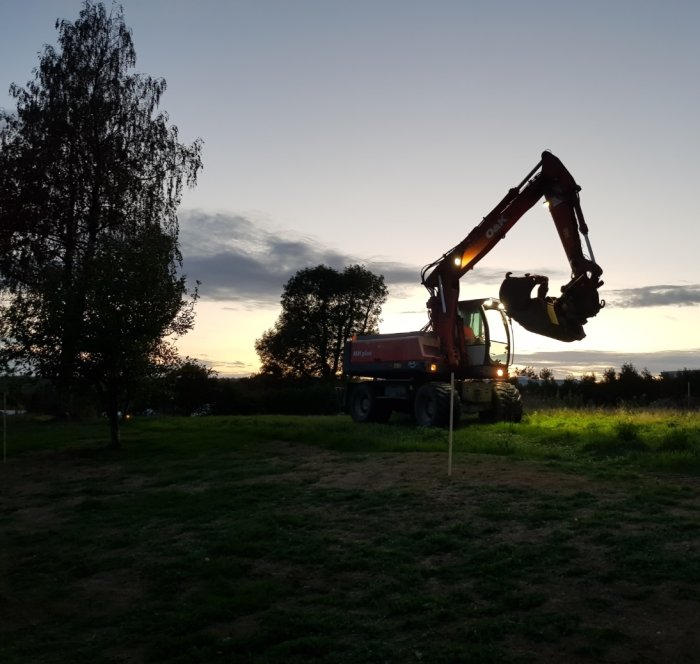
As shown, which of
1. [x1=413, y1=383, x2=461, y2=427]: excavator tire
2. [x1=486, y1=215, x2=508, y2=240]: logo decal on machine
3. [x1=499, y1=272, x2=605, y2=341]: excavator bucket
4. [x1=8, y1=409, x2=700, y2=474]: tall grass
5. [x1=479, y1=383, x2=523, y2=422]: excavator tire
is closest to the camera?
[x1=8, y1=409, x2=700, y2=474]: tall grass

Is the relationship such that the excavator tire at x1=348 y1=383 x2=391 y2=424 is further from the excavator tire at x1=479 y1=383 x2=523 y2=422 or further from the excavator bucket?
the excavator bucket

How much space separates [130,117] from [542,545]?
30.4 m

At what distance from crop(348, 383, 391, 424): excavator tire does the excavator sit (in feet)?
0.13

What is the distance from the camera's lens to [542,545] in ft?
29.6

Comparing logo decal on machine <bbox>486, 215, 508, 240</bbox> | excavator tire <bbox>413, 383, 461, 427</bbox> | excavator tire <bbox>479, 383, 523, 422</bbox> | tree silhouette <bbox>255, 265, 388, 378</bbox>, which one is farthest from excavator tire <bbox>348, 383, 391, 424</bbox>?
tree silhouette <bbox>255, 265, 388, 378</bbox>

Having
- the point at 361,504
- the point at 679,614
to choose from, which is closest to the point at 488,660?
the point at 679,614

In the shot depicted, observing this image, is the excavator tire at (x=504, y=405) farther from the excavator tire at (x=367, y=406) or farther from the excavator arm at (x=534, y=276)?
the excavator tire at (x=367, y=406)

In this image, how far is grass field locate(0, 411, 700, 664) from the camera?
22.5ft

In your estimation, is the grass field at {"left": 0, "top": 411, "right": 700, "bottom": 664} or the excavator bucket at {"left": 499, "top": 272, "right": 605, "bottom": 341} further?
the excavator bucket at {"left": 499, "top": 272, "right": 605, "bottom": 341}

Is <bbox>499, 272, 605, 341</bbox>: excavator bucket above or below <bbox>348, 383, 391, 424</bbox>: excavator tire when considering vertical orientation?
above

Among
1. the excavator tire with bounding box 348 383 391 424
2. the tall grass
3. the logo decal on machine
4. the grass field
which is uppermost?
the logo decal on machine

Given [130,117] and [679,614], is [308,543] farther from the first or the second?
[130,117]

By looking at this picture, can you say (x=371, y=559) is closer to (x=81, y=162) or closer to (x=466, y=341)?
(x=466, y=341)

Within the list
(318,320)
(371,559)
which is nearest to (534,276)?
(371,559)
